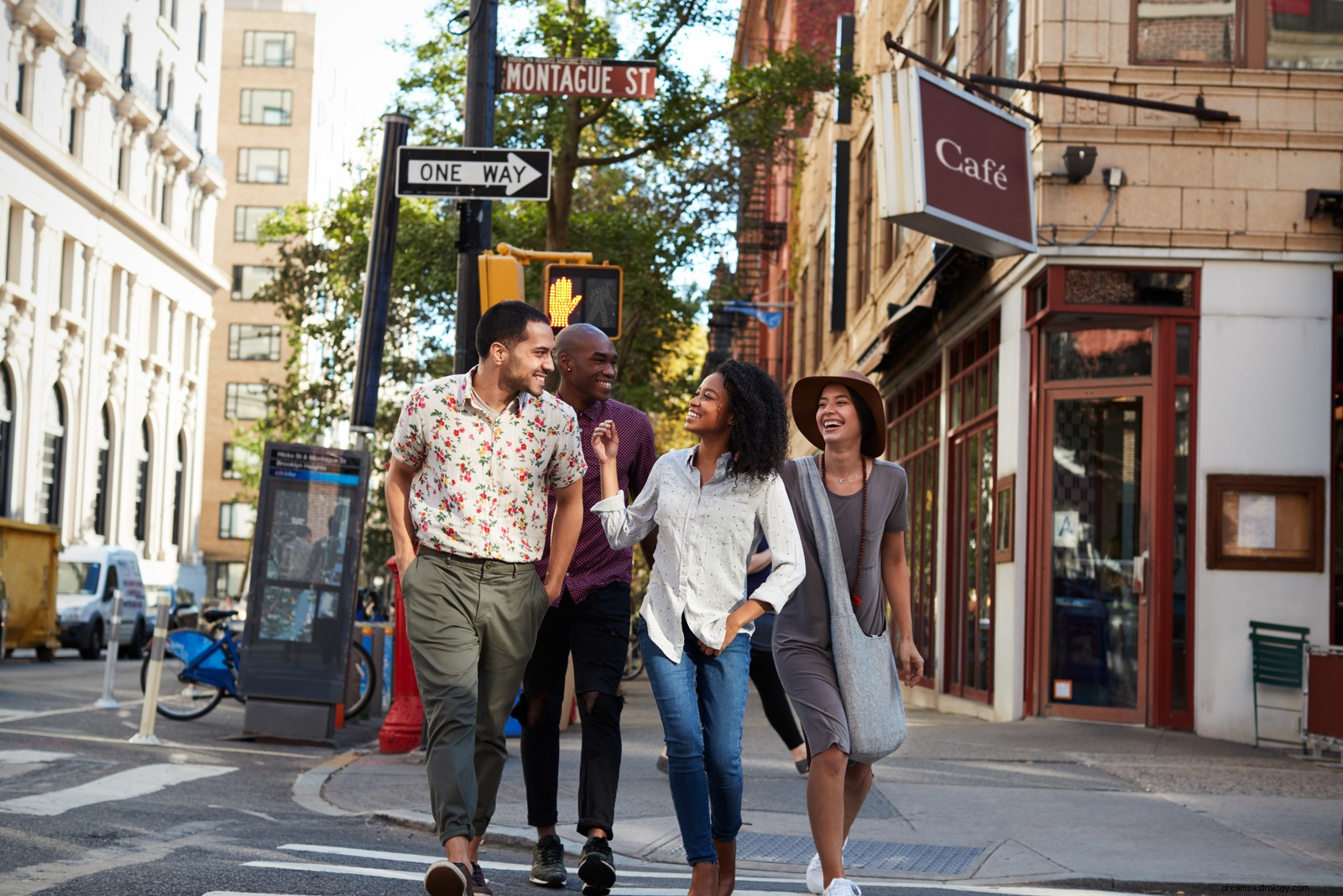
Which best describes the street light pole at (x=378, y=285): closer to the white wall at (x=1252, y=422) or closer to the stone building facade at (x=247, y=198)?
the white wall at (x=1252, y=422)

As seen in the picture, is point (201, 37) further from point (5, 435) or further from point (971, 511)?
point (971, 511)

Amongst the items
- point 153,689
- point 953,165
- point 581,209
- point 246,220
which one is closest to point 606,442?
point 153,689

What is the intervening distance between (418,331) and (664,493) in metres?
24.8

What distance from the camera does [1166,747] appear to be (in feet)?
41.2

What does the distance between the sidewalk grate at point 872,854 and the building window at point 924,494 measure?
11692mm

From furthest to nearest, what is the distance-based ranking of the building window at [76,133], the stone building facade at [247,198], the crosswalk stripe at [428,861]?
1. the stone building facade at [247,198]
2. the building window at [76,133]
3. the crosswalk stripe at [428,861]

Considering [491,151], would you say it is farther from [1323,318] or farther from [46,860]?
[1323,318]

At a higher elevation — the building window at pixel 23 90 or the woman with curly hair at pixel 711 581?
the building window at pixel 23 90

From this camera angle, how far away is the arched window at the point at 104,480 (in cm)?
5922

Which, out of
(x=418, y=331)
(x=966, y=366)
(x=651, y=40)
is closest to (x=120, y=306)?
(x=418, y=331)

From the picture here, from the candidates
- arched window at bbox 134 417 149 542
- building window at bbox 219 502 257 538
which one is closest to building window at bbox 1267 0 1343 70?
arched window at bbox 134 417 149 542

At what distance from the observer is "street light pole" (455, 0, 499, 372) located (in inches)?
428

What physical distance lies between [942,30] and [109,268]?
145ft

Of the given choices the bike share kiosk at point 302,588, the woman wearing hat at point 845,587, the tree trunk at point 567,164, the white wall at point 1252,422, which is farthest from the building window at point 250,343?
the woman wearing hat at point 845,587
